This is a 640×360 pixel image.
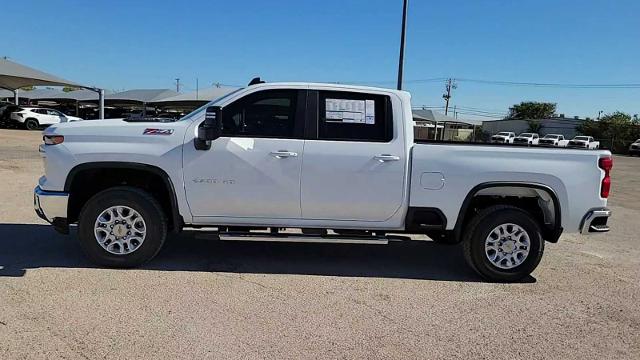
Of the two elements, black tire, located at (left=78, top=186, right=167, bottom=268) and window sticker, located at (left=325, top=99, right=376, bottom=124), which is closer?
black tire, located at (left=78, top=186, right=167, bottom=268)

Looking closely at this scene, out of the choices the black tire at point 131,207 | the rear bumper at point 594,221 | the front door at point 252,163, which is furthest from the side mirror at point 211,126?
the rear bumper at point 594,221

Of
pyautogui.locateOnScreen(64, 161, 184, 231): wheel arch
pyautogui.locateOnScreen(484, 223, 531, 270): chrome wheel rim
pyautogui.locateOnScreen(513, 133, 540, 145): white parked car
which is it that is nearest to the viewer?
pyautogui.locateOnScreen(64, 161, 184, 231): wheel arch

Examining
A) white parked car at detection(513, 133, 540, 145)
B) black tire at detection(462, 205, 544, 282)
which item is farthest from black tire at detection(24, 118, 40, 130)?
white parked car at detection(513, 133, 540, 145)

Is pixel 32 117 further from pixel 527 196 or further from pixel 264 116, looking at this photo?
pixel 527 196

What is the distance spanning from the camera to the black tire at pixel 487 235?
5512 millimetres

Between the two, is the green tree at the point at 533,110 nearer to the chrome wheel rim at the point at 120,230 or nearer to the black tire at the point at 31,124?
the black tire at the point at 31,124

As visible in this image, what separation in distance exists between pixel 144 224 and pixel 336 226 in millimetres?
1962

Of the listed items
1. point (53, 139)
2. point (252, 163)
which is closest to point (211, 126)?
point (252, 163)

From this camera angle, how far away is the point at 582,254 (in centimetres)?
711

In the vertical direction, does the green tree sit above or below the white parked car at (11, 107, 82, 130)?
above

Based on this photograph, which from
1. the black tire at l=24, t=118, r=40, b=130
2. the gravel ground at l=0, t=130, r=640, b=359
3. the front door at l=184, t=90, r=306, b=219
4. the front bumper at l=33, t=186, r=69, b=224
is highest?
the front door at l=184, t=90, r=306, b=219

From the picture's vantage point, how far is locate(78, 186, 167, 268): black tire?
207 inches

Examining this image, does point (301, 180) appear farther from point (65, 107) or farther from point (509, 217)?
point (65, 107)

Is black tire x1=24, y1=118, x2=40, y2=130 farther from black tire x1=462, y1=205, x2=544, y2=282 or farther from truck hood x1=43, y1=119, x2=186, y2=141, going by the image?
black tire x1=462, y1=205, x2=544, y2=282
